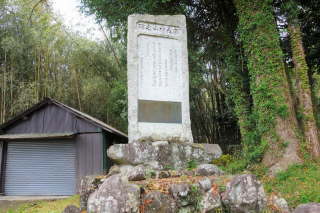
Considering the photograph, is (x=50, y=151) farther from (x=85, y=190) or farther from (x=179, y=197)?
(x=179, y=197)

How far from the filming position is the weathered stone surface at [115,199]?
2.34m

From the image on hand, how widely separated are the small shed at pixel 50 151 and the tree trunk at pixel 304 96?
18.5 ft

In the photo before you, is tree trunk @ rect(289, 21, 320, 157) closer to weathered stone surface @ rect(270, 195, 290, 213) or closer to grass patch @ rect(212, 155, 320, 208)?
grass patch @ rect(212, 155, 320, 208)

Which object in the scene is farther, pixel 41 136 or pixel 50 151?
pixel 50 151

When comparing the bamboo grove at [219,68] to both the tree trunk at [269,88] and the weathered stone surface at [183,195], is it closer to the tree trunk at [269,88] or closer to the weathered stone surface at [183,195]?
the tree trunk at [269,88]

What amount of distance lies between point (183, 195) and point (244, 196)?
0.63 m

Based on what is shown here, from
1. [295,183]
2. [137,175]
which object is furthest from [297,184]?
[137,175]

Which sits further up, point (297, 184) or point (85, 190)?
point (85, 190)

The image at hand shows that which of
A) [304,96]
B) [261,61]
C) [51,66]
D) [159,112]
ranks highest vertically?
[51,66]

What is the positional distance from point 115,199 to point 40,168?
775cm

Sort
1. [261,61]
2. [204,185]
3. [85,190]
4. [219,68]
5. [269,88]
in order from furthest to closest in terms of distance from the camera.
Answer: [219,68], [261,61], [269,88], [85,190], [204,185]

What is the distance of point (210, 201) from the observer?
8.68ft

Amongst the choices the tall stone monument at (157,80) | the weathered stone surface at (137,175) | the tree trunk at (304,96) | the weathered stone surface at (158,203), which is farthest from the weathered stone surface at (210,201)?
the tree trunk at (304,96)

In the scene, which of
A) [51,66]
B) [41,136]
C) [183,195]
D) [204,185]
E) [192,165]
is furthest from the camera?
[51,66]
